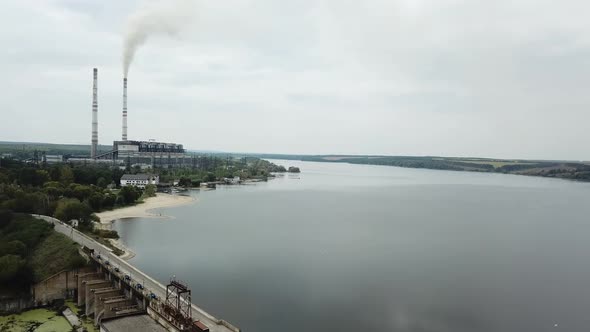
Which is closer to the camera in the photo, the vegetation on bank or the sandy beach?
the vegetation on bank

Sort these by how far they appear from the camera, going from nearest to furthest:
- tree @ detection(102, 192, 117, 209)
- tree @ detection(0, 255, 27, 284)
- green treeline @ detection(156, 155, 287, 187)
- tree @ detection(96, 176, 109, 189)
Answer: tree @ detection(0, 255, 27, 284) < tree @ detection(102, 192, 117, 209) < tree @ detection(96, 176, 109, 189) < green treeline @ detection(156, 155, 287, 187)

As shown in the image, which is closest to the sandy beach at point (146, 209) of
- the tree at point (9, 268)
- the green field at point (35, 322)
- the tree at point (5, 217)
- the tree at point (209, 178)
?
the tree at point (5, 217)

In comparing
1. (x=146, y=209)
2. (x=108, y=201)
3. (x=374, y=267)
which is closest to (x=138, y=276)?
(x=374, y=267)

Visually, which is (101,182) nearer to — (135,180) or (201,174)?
(135,180)

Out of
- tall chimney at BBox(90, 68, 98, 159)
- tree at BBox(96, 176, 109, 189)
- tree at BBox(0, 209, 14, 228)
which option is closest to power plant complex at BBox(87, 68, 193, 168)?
tall chimney at BBox(90, 68, 98, 159)

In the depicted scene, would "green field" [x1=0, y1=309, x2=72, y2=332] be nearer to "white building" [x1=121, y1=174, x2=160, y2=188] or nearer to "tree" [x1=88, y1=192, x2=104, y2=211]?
"tree" [x1=88, y1=192, x2=104, y2=211]

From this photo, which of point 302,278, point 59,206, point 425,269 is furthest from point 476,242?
point 59,206
